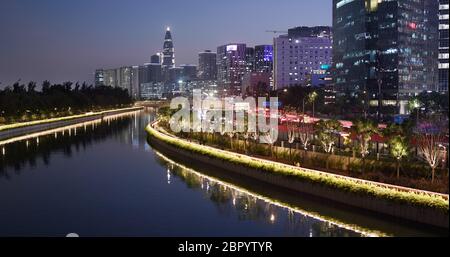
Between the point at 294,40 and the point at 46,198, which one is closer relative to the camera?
the point at 46,198

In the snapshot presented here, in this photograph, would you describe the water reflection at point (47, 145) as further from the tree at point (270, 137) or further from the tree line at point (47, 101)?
the tree at point (270, 137)

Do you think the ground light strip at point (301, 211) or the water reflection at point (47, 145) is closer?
the ground light strip at point (301, 211)

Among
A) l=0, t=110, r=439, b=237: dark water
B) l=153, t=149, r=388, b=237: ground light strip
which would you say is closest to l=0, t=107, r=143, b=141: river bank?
l=0, t=110, r=439, b=237: dark water

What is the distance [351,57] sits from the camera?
74.8 m

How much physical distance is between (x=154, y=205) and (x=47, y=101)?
45.4 meters

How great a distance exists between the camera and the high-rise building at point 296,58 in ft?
374

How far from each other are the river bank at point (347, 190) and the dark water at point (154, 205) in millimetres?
349

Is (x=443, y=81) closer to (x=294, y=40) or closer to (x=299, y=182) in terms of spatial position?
(x=294, y=40)

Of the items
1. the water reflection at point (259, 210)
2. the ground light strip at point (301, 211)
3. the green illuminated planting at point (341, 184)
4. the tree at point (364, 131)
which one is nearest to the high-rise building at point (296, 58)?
the green illuminated planting at point (341, 184)

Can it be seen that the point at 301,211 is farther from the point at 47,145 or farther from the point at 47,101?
the point at 47,101

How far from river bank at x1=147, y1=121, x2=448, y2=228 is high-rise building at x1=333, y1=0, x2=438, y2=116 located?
148ft

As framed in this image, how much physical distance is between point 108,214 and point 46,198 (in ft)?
12.8

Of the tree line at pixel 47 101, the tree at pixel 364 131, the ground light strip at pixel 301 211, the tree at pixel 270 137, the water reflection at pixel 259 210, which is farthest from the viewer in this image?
the tree line at pixel 47 101
